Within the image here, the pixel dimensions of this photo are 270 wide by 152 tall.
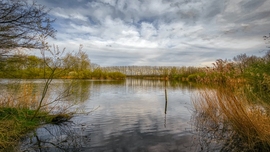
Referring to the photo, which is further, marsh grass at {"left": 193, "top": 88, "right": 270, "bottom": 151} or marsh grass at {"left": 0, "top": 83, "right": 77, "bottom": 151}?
marsh grass at {"left": 0, "top": 83, "right": 77, "bottom": 151}

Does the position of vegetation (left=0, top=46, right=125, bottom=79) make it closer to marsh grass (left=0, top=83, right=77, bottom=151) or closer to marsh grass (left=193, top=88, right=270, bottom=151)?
marsh grass (left=0, top=83, right=77, bottom=151)

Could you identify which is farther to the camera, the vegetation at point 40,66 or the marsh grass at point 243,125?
the vegetation at point 40,66

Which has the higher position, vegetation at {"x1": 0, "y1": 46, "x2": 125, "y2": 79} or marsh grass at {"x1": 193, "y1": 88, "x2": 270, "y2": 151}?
vegetation at {"x1": 0, "y1": 46, "x2": 125, "y2": 79}

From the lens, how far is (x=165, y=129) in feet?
31.4

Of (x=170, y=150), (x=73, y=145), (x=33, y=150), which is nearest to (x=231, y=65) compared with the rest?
(x=170, y=150)

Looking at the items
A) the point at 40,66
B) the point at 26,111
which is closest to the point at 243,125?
the point at 40,66

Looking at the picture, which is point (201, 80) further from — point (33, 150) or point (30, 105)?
point (30, 105)

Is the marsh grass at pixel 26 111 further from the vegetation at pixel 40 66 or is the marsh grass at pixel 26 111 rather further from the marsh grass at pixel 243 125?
the marsh grass at pixel 243 125

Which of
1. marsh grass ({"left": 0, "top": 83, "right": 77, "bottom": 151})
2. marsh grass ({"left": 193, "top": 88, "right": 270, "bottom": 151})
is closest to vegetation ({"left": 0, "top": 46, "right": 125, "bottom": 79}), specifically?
marsh grass ({"left": 0, "top": 83, "right": 77, "bottom": 151})

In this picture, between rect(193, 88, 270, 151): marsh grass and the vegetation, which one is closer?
rect(193, 88, 270, 151): marsh grass

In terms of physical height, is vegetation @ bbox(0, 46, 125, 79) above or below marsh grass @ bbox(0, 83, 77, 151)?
above

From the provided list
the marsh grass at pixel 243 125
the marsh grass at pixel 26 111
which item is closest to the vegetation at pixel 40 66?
the marsh grass at pixel 26 111

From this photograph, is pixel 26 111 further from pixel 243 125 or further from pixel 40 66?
pixel 243 125

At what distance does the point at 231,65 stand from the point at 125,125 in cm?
637
